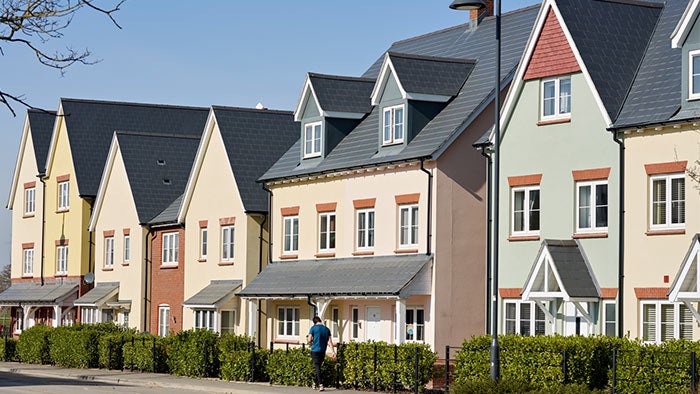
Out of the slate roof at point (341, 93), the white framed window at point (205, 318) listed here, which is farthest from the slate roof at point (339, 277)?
the slate roof at point (341, 93)

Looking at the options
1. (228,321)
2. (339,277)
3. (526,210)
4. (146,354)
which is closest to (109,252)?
(228,321)

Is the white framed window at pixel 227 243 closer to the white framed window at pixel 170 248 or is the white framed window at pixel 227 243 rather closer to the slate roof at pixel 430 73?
the white framed window at pixel 170 248

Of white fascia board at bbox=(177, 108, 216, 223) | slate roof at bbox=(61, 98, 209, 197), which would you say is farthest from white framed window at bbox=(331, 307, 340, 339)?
slate roof at bbox=(61, 98, 209, 197)

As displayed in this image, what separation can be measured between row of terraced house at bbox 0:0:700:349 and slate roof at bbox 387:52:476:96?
7 centimetres

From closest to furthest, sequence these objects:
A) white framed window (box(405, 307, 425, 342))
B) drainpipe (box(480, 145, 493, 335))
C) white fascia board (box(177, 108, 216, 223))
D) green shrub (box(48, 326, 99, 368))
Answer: drainpipe (box(480, 145, 493, 335)), white framed window (box(405, 307, 425, 342)), green shrub (box(48, 326, 99, 368)), white fascia board (box(177, 108, 216, 223))

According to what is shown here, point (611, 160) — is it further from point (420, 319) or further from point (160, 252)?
point (160, 252)

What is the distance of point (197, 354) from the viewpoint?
37656 mm

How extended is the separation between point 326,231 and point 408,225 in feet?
15.7

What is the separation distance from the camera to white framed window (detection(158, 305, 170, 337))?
53.1 m

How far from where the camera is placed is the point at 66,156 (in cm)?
6172

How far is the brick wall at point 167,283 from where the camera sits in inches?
2045

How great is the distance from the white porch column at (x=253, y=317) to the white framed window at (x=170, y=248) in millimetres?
7971

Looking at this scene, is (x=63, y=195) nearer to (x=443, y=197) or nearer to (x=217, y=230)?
(x=217, y=230)

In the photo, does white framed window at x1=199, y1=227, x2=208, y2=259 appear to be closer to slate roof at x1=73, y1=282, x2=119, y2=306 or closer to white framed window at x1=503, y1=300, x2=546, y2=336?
slate roof at x1=73, y1=282, x2=119, y2=306
